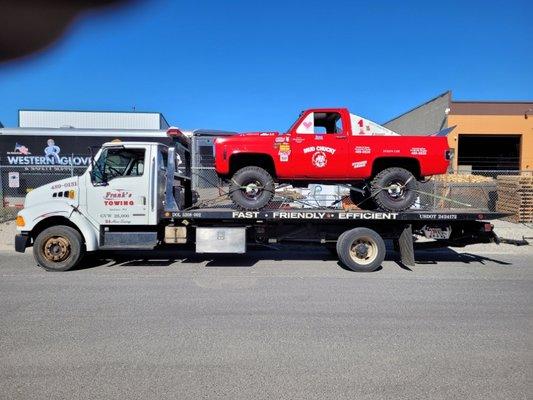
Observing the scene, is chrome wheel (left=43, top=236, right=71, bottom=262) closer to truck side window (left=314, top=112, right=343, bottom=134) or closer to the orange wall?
truck side window (left=314, top=112, right=343, bottom=134)

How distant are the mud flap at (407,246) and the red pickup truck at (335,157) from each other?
0.45 meters

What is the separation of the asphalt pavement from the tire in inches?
70.0

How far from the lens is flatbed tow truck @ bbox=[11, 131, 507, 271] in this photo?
311 inches

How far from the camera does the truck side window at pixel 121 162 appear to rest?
26.8 ft

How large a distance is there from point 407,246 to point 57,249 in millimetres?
6333

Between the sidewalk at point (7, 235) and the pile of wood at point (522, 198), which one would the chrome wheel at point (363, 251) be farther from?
the pile of wood at point (522, 198)

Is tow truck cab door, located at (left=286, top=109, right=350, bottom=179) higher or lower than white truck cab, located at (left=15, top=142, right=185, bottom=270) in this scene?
higher

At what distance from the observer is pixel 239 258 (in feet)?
30.6

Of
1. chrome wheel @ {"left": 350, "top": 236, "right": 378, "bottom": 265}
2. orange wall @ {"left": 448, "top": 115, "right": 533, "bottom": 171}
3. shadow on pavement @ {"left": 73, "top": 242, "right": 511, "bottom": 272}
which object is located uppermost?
orange wall @ {"left": 448, "top": 115, "right": 533, "bottom": 171}

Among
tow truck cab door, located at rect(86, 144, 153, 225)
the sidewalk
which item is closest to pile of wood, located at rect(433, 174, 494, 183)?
tow truck cab door, located at rect(86, 144, 153, 225)

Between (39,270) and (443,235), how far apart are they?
7.59 meters

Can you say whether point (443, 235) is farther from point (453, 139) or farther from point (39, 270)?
point (453, 139)

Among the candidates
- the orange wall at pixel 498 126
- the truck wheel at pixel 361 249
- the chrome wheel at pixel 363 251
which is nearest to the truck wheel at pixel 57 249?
the truck wheel at pixel 361 249

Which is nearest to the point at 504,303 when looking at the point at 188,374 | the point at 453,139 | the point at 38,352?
the point at 188,374
